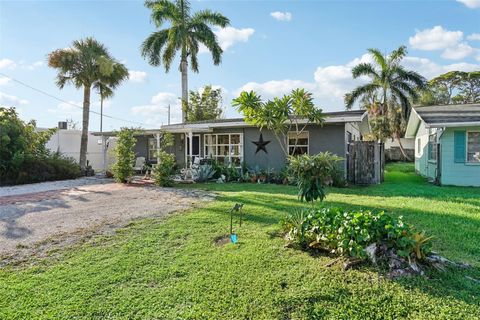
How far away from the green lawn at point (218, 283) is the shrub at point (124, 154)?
775 centimetres

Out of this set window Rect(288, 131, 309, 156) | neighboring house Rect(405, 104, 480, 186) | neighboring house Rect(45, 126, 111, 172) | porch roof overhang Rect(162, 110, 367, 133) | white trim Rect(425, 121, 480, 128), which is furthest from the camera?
neighboring house Rect(45, 126, 111, 172)

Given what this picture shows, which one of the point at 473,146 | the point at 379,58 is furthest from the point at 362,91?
the point at 473,146

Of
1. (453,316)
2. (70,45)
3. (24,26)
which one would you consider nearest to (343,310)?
(453,316)

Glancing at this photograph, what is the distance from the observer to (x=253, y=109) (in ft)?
39.7

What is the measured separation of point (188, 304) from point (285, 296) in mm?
1027

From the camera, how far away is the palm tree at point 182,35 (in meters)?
22.7

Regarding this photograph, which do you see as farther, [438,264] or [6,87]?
[6,87]

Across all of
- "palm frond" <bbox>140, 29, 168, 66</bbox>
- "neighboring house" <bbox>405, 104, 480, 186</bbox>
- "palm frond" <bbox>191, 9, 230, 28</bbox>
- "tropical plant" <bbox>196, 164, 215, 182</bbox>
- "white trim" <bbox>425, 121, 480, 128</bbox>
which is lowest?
"tropical plant" <bbox>196, 164, 215, 182</bbox>

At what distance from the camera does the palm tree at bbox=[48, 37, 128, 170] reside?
1678 cm

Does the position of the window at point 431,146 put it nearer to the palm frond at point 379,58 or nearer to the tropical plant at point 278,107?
the tropical plant at point 278,107

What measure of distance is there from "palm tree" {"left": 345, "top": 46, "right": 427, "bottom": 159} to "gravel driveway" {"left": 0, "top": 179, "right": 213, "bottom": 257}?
21.4 metres

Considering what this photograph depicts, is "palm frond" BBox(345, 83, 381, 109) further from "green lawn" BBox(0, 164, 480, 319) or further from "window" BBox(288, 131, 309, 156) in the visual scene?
"green lawn" BBox(0, 164, 480, 319)

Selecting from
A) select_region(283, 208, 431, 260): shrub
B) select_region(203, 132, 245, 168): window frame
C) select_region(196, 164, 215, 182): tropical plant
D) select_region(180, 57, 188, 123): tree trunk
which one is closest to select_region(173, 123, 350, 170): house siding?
select_region(203, 132, 245, 168): window frame

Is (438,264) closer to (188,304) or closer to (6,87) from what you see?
(188,304)
